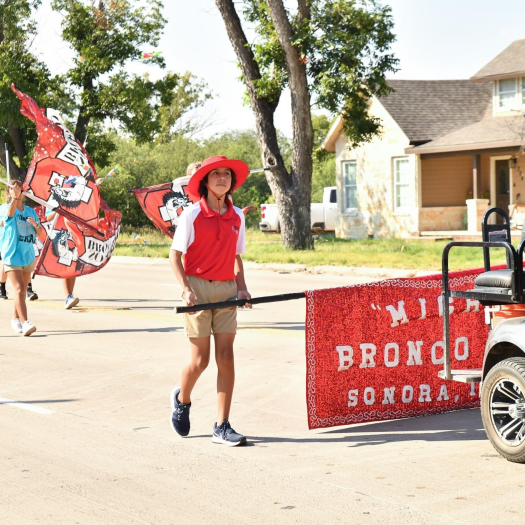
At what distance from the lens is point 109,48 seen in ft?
114

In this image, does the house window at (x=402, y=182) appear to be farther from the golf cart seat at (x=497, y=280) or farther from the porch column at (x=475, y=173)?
the golf cart seat at (x=497, y=280)

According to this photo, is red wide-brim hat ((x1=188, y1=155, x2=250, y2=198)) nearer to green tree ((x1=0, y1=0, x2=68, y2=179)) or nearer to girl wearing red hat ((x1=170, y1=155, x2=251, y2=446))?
girl wearing red hat ((x1=170, y1=155, x2=251, y2=446))

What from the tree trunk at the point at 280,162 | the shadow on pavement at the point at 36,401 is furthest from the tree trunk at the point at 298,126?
the shadow on pavement at the point at 36,401

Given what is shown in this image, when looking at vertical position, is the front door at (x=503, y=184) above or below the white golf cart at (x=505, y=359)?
above

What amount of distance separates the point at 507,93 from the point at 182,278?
28618mm

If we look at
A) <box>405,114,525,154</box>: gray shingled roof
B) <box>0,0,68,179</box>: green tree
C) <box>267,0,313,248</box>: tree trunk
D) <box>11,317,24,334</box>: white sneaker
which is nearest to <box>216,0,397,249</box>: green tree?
<box>267,0,313,248</box>: tree trunk

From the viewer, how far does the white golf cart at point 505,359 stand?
5.76 metres

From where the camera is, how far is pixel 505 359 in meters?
6.04

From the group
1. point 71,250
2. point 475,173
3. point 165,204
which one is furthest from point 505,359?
point 475,173

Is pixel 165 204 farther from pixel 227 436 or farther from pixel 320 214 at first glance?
pixel 320 214

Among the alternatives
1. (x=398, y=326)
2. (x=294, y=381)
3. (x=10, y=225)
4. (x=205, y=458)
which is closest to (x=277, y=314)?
(x=10, y=225)

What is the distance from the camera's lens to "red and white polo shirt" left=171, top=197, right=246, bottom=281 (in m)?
6.48

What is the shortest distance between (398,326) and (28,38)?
31679mm

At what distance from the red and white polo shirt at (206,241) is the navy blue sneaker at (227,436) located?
1.00 metres
